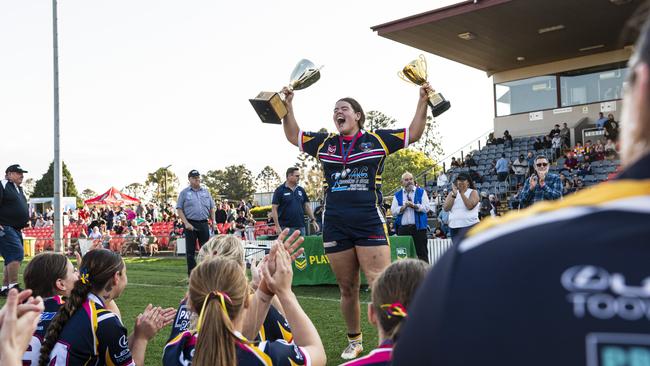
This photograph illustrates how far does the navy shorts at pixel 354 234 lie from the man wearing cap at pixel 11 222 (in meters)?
5.69

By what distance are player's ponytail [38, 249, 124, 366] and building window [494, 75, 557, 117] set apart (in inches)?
1024

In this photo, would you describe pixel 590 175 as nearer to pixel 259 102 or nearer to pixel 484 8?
pixel 484 8

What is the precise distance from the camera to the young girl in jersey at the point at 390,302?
5.65 feet

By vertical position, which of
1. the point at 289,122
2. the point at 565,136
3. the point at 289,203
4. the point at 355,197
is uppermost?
the point at 565,136

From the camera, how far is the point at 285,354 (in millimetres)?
2391

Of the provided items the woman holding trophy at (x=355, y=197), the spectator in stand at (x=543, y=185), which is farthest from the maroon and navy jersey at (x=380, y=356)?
the spectator in stand at (x=543, y=185)

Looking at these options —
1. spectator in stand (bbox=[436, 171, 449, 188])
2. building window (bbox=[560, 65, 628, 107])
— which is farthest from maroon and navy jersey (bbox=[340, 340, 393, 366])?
building window (bbox=[560, 65, 628, 107])

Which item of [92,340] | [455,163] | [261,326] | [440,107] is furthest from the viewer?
[455,163]

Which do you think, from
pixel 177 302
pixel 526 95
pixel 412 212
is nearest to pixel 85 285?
pixel 177 302

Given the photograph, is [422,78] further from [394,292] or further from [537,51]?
[537,51]

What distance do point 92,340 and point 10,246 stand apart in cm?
630

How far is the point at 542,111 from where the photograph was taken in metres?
27.2

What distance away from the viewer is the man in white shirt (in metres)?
10.8

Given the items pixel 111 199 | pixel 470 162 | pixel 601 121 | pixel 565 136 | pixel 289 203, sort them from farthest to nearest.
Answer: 1. pixel 111 199
2. pixel 470 162
3. pixel 565 136
4. pixel 601 121
5. pixel 289 203
